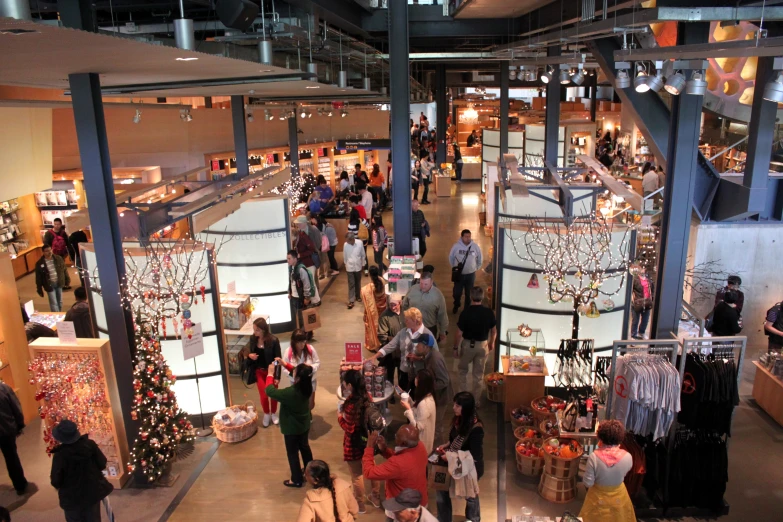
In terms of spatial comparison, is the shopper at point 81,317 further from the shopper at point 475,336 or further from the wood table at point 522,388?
the wood table at point 522,388

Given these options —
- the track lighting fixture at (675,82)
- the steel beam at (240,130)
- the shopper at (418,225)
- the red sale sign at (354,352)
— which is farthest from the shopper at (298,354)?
the shopper at (418,225)

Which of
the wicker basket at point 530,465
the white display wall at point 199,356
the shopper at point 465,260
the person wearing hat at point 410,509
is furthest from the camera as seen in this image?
the shopper at point 465,260

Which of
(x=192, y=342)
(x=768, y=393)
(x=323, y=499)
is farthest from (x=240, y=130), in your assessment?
(x=768, y=393)

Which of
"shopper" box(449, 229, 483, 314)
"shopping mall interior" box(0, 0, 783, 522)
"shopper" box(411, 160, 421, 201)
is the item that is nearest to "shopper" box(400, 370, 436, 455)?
"shopping mall interior" box(0, 0, 783, 522)

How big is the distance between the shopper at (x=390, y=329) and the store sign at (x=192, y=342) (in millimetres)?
1858

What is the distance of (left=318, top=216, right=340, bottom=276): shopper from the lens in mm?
11492

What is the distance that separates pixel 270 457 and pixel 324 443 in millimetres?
551

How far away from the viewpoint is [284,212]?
9062 millimetres

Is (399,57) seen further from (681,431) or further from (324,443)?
(681,431)

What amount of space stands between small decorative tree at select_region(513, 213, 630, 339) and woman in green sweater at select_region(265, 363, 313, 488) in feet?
9.72

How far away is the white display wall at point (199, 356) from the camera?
21.6ft

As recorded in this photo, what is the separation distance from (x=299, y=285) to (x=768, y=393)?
569cm

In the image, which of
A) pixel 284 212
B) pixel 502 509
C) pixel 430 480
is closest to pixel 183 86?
pixel 284 212

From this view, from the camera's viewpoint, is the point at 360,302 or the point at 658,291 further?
the point at 360,302
